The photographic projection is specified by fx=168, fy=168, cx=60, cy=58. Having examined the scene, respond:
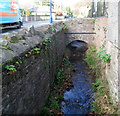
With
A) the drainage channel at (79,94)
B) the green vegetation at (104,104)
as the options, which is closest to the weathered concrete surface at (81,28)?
the drainage channel at (79,94)

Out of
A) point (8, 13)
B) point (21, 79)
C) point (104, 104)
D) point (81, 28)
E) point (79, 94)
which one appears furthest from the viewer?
point (81, 28)

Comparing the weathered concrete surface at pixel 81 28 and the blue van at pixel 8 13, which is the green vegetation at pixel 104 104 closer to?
the blue van at pixel 8 13

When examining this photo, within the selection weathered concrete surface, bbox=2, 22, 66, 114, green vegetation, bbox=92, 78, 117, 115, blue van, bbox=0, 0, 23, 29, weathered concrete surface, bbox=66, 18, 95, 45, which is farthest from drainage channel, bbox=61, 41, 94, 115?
blue van, bbox=0, 0, 23, 29

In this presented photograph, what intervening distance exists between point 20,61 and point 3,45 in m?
0.53

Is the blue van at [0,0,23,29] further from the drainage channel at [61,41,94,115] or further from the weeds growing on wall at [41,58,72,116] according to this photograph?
the drainage channel at [61,41,94,115]

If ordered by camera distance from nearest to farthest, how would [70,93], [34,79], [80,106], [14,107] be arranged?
[14,107] → [34,79] → [80,106] → [70,93]

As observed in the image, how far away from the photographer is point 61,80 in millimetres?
9906

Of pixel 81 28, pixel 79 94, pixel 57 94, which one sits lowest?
pixel 79 94

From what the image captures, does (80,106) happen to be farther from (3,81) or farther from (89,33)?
(89,33)

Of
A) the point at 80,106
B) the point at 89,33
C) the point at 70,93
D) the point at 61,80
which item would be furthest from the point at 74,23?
the point at 80,106

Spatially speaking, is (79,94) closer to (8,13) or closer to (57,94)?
(57,94)

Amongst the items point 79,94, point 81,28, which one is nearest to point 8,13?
point 79,94

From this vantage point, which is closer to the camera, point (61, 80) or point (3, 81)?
point (3, 81)

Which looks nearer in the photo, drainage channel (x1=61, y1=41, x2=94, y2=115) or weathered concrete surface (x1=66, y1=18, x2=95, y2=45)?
drainage channel (x1=61, y1=41, x2=94, y2=115)
